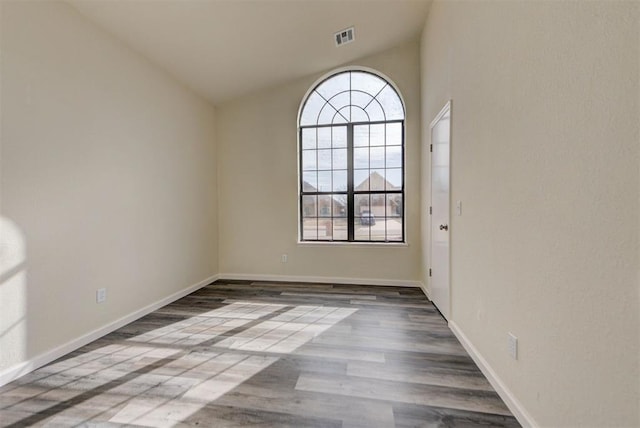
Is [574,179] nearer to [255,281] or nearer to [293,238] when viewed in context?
[293,238]

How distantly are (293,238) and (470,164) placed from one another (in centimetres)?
278

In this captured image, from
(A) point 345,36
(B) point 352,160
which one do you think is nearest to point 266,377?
(B) point 352,160

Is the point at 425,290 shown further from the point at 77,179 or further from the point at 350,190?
the point at 77,179

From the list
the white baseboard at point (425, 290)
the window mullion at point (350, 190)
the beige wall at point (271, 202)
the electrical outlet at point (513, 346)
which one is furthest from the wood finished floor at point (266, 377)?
the window mullion at point (350, 190)

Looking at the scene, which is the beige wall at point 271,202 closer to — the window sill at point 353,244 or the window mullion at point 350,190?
the window sill at point 353,244

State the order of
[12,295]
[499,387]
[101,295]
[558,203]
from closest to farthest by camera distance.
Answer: [558,203] → [499,387] → [12,295] → [101,295]

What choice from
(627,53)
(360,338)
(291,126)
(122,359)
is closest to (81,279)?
(122,359)

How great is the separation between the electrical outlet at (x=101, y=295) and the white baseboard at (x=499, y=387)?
3.15 m

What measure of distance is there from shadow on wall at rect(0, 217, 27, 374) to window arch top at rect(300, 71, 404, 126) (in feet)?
11.3

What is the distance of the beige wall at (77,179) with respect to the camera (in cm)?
195

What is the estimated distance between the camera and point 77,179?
2367 millimetres

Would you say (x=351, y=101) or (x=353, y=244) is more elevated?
(x=351, y=101)

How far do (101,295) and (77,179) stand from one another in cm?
104

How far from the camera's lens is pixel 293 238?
4395 mm
